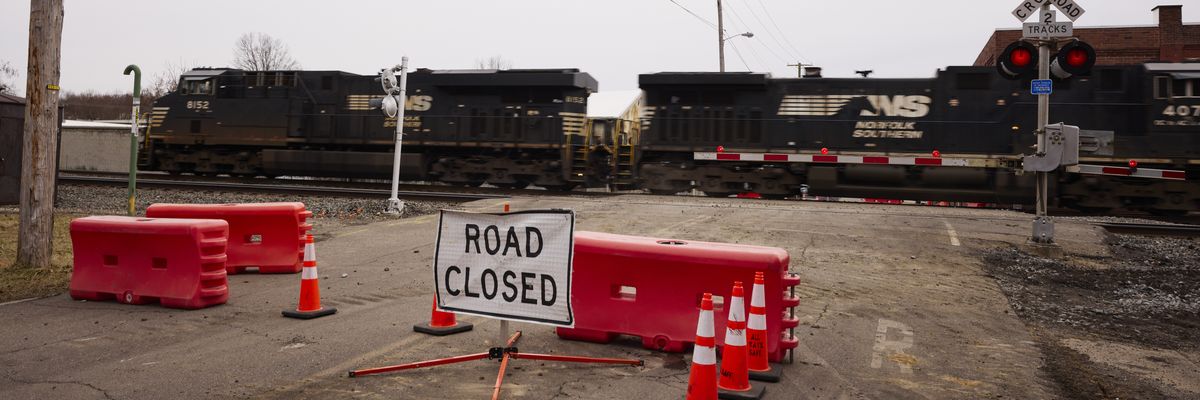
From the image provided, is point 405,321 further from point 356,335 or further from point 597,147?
point 597,147

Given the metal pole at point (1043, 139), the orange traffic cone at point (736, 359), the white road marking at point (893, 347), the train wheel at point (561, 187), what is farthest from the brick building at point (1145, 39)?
Answer: the orange traffic cone at point (736, 359)

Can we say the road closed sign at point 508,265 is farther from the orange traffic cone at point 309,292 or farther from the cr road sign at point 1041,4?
the cr road sign at point 1041,4

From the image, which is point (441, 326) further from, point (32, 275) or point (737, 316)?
point (32, 275)

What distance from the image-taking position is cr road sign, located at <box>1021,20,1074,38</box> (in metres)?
11.0

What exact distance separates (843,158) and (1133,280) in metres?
9.52

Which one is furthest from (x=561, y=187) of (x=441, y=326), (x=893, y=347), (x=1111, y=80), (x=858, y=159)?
Result: (x=893, y=347)

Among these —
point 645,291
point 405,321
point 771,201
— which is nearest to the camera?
point 645,291

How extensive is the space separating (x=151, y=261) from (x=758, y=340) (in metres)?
5.58

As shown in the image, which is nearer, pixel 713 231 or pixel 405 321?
pixel 405 321

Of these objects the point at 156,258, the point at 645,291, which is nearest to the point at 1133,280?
the point at 645,291

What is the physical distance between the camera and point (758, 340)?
4980 millimetres

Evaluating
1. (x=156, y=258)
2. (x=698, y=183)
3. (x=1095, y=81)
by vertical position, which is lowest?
(x=156, y=258)

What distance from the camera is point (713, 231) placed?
41.1 feet

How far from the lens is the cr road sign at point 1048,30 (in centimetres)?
1101
